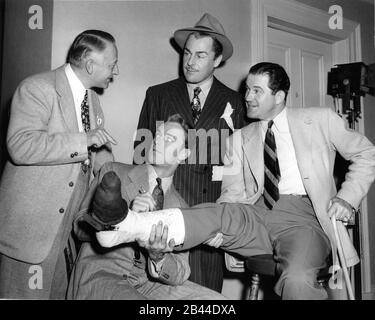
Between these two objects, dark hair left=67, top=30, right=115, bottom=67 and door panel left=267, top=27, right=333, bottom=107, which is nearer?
dark hair left=67, top=30, right=115, bottom=67

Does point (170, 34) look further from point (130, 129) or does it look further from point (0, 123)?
point (0, 123)

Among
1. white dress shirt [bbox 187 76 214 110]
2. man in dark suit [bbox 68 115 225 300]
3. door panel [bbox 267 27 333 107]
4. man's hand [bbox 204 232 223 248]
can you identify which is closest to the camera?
man in dark suit [bbox 68 115 225 300]

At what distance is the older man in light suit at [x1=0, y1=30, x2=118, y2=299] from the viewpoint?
1.81 m

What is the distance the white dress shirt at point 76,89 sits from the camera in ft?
6.63

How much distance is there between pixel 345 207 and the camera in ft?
6.04

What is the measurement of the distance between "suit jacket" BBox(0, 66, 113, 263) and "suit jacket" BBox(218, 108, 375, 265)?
0.79 m

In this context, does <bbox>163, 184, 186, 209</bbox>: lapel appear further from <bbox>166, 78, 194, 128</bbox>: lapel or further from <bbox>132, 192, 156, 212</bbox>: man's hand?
<bbox>166, 78, 194, 128</bbox>: lapel

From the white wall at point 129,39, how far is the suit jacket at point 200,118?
0.66ft

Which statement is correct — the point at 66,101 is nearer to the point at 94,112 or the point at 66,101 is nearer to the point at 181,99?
the point at 94,112

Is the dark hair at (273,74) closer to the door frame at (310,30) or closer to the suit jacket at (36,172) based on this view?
the suit jacket at (36,172)

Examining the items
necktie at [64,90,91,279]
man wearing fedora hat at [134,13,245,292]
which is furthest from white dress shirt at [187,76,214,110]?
necktie at [64,90,91,279]

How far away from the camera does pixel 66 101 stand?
1955 millimetres

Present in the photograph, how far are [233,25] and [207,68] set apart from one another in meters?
0.94

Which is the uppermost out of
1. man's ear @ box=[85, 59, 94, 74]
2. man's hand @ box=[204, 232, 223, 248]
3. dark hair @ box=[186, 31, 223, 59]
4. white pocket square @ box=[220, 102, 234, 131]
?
dark hair @ box=[186, 31, 223, 59]
